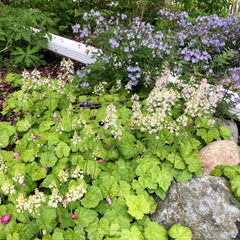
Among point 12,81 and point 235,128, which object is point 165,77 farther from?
point 12,81

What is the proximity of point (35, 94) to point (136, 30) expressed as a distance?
1946 millimetres

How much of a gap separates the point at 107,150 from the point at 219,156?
1401 millimetres

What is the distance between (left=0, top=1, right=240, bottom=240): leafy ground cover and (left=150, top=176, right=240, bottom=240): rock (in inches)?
3.7

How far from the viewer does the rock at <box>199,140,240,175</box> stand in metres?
2.93

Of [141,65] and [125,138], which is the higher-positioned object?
[141,65]

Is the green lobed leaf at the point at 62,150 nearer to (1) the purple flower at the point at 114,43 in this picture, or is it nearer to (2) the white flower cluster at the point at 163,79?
(2) the white flower cluster at the point at 163,79

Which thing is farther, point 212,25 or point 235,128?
point 212,25

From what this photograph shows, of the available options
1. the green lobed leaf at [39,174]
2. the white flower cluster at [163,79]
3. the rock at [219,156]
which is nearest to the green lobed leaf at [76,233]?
the green lobed leaf at [39,174]

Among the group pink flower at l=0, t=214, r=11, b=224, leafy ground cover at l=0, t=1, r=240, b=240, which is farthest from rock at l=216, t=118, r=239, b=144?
pink flower at l=0, t=214, r=11, b=224

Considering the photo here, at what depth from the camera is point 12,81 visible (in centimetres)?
482

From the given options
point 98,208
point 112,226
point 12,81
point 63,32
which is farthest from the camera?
point 63,32

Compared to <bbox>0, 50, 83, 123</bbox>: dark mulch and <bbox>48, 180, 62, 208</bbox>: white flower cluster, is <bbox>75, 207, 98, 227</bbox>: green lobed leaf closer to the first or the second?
<bbox>48, 180, 62, 208</bbox>: white flower cluster

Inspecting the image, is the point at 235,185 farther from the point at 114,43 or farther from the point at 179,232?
the point at 114,43

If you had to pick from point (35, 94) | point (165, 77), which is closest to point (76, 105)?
point (35, 94)
